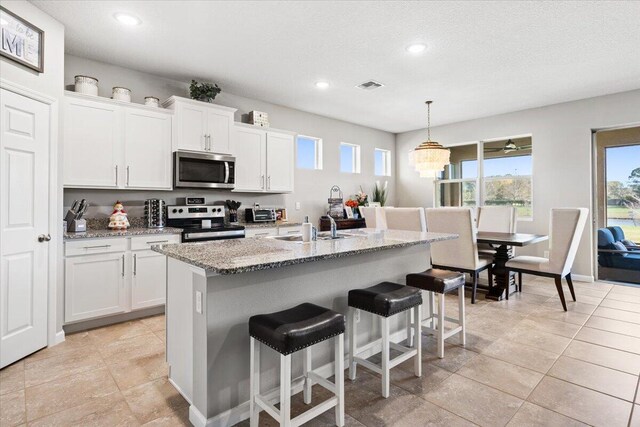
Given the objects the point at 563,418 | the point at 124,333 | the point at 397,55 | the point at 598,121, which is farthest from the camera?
the point at 598,121

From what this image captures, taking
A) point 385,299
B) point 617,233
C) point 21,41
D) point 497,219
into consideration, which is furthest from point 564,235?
point 21,41

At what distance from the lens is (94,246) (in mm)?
3131

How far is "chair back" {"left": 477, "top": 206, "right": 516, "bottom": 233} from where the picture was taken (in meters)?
4.97

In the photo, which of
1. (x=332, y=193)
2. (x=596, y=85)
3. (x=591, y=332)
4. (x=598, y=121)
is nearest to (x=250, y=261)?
(x=591, y=332)

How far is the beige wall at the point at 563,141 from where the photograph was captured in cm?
486

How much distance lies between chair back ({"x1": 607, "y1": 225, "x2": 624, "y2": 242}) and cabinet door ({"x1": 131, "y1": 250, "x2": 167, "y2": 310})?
22.4 feet

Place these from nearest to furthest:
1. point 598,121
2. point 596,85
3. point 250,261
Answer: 1. point 250,261
2. point 596,85
3. point 598,121

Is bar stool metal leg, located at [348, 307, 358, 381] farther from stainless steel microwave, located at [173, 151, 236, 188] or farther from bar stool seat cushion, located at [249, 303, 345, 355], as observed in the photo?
stainless steel microwave, located at [173, 151, 236, 188]

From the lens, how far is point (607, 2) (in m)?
2.61

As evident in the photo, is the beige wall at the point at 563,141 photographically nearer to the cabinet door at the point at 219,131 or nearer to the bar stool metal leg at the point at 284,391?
the cabinet door at the point at 219,131

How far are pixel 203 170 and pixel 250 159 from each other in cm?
76

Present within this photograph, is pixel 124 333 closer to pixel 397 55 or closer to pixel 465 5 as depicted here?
pixel 397 55

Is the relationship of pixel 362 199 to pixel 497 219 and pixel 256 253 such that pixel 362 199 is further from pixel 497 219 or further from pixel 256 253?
pixel 256 253

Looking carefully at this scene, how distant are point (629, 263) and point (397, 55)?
193 inches
